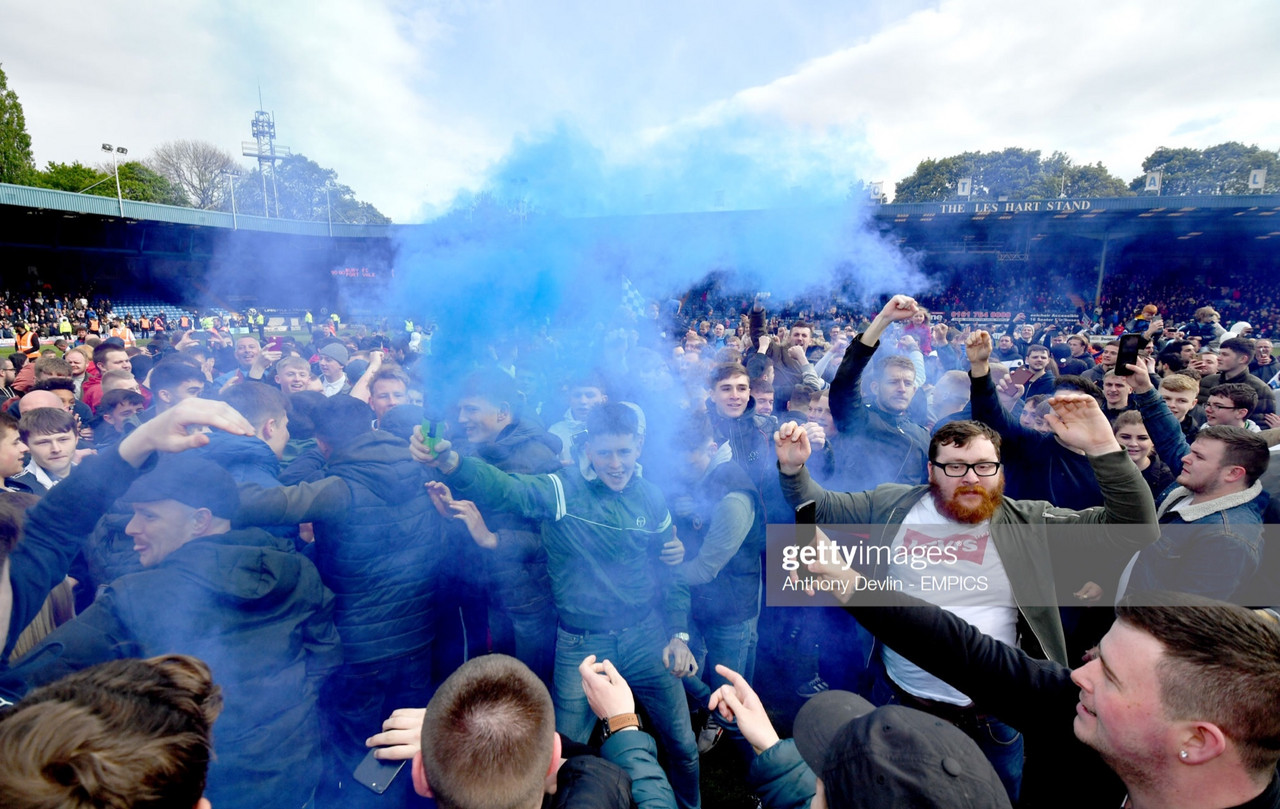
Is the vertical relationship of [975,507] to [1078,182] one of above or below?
below

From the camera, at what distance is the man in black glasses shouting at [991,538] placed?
2.22 metres

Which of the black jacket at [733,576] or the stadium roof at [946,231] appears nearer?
the black jacket at [733,576]

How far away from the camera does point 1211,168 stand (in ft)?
165

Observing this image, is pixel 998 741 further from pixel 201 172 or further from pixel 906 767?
pixel 201 172

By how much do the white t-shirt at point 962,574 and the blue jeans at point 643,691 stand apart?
3.19 feet

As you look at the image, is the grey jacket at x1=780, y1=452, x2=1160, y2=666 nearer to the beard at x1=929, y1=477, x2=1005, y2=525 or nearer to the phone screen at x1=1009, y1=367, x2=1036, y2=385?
the beard at x1=929, y1=477, x2=1005, y2=525

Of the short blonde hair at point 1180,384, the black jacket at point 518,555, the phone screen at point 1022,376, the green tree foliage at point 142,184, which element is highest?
the green tree foliage at point 142,184

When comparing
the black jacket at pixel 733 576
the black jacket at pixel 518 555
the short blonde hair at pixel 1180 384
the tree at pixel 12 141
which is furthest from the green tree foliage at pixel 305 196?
the tree at pixel 12 141

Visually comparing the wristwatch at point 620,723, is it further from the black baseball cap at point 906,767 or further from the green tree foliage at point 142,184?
the green tree foliage at point 142,184

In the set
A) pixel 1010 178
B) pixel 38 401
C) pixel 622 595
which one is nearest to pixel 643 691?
pixel 622 595

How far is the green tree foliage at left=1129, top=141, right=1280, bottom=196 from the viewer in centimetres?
4588

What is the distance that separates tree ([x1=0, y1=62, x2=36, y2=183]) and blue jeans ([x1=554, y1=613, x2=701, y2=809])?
45.4m

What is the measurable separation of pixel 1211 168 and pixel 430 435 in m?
71.9

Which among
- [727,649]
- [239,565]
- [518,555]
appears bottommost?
[727,649]
